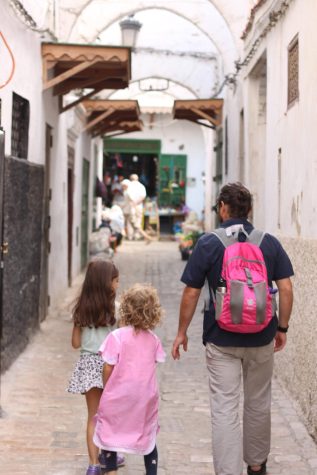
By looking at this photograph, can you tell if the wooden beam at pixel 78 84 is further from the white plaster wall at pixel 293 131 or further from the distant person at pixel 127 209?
the distant person at pixel 127 209

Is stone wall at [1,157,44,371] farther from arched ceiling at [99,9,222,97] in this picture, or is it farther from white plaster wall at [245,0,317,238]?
arched ceiling at [99,9,222,97]

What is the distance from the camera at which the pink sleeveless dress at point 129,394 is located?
386cm

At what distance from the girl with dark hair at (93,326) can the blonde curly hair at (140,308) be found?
0.28 m

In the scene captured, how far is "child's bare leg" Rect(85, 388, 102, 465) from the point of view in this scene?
13.9 feet

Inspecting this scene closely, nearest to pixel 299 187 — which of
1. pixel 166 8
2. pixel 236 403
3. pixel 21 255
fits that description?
pixel 236 403

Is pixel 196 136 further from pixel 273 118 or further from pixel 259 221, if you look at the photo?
pixel 273 118

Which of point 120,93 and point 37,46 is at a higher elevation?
point 120,93

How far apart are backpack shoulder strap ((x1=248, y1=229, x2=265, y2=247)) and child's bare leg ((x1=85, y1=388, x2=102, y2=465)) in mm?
1219

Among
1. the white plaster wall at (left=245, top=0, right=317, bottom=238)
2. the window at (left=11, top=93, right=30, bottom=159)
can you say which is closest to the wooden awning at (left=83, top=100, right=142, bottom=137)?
the window at (left=11, top=93, right=30, bottom=159)

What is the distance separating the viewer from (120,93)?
23062 millimetres

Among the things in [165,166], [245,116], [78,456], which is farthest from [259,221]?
[165,166]

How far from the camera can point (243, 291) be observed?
12.7 ft

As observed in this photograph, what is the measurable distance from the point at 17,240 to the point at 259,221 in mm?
3313

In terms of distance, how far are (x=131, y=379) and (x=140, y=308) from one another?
1.19ft
